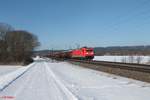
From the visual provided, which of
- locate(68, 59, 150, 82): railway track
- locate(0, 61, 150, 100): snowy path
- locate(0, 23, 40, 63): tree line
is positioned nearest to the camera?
locate(0, 61, 150, 100): snowy path

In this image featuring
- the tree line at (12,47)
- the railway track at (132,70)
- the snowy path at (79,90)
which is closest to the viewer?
the snowy path at (79,90)

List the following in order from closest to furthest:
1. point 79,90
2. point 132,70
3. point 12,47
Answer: point 79,90, point 132,70, point 12,47

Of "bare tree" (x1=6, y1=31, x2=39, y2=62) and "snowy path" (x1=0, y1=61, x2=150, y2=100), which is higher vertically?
"bare tree" (x1=6, y1=31, x2=39, y2=62)

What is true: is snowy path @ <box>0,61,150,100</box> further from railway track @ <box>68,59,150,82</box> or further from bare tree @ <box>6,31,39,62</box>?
bare tree @ <box>6,31,39,62</box>

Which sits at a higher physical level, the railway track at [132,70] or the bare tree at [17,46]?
the bare tree at [17,46]

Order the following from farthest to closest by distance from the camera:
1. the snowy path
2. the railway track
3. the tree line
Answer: the tree line, the railway track, the snowy path

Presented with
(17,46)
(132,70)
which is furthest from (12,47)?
(132,70)

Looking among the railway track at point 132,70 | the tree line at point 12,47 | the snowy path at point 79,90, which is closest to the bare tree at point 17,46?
the tree line at point 12,47

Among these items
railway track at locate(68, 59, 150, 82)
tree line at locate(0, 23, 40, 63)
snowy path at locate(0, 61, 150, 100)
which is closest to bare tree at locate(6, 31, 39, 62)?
tree line at locate(0, 23, 40, 63)

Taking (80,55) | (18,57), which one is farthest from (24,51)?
(80,55)

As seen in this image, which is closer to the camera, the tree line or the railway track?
the railway track

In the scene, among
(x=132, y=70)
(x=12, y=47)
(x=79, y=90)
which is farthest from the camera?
(x=12, y=47)

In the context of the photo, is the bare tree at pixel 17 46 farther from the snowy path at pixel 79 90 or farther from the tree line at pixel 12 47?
the snowy path at pixel 79 90

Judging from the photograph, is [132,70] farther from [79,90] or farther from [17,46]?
[17,46]
